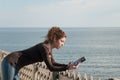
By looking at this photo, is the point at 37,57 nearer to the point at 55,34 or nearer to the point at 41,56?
the point at 41,56

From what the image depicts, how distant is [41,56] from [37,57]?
0.29ft

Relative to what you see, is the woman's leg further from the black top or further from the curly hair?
the curly hair

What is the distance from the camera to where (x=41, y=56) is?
21.4 ft

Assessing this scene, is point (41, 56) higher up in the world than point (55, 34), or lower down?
lower down

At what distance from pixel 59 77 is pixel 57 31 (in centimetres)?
214

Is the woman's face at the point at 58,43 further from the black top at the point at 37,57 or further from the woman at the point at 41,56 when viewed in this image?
the black top at the point at 37,57

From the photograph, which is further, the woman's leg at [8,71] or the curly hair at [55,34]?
the woman's leg at [8,71]

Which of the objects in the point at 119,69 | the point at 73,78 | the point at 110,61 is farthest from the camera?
the point at 110,61

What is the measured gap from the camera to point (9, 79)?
6.73 metres

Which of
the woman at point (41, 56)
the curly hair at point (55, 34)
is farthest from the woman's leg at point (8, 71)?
the curly hair at point (55, 34)

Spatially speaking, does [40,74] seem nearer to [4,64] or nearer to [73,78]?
[73,78]

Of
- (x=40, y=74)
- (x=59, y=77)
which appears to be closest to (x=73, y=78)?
(x=59, y=77)

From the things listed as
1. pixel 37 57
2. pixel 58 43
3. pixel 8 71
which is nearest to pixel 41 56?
pixel 37 57

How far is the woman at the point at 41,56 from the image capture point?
641 centimetres
